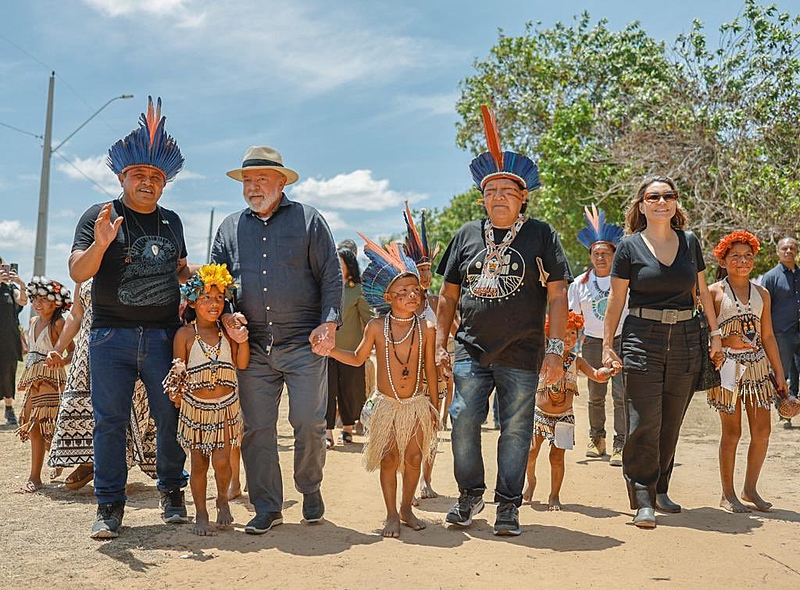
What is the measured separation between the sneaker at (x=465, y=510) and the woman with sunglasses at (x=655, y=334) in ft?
3.58

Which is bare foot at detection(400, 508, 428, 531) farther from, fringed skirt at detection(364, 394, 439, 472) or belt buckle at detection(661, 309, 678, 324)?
belt buckle at detection(661, 309, 678, 324)

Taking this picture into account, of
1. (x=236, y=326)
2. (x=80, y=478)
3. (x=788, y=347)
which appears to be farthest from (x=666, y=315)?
(x=788, y=347)

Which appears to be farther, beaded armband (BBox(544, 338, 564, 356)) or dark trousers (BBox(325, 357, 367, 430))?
dark trousers (BBox(325, 357, 367, 430))

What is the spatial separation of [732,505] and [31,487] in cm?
548

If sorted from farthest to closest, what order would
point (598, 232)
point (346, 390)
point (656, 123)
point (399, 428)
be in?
1. point (656, 123)
2. point (346, 390)
3. point (598, 232)
4. point (399, 428)

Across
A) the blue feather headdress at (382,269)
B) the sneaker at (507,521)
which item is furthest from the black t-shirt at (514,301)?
the sneaker at (507,521)

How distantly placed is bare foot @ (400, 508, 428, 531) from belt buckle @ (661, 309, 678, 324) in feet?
7.09

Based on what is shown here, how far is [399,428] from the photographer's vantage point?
5.55 metres

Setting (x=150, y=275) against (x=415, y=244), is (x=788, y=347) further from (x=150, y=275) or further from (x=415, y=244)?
(x=150, y=275)

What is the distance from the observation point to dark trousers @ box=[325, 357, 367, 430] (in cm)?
966

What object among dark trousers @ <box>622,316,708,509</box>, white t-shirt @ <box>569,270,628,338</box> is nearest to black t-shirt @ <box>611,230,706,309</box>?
dark trousers @ <box>622,316,708,509</box>

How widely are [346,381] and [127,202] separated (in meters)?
4.48

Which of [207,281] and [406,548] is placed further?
[207,281]

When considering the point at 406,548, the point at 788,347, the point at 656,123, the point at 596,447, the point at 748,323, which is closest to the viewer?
the point at 406,548
